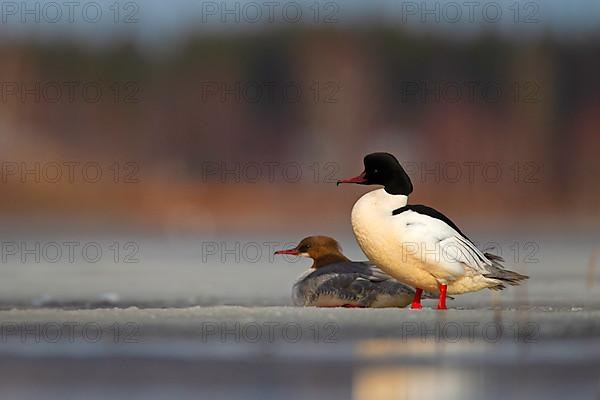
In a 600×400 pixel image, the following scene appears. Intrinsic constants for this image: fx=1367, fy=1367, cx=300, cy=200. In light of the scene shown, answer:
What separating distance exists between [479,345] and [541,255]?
299 inches

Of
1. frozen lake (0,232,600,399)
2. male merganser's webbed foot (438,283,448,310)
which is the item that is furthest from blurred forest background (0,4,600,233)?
male merganser's webbed foot (438,283,448,310)

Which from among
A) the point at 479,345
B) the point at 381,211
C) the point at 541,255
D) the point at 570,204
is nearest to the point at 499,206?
the point at 570,204

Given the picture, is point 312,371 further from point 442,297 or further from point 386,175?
point 386,175

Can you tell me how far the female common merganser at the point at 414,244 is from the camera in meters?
8.27

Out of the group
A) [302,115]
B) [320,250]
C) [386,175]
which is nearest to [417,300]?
[386,175]

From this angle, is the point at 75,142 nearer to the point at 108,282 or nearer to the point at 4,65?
the point at 4,65

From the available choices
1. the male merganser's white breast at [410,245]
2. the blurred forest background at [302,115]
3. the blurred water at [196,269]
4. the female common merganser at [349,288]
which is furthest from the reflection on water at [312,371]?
the blurred forest background at [302,115]

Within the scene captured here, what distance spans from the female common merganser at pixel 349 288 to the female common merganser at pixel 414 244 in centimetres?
47

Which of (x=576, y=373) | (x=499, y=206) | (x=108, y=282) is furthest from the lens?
(x=499, y=206)

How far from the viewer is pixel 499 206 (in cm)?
2566

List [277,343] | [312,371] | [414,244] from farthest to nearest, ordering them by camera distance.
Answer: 1. [414,244]
2. [277,343]
3. [312,371]

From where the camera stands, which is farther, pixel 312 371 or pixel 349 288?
pixel 349 288

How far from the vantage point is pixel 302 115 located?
1767 inches

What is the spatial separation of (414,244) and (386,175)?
24.0 inches
